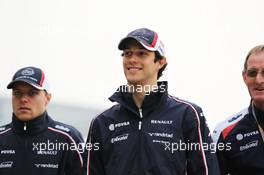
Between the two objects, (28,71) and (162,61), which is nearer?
(162,61)

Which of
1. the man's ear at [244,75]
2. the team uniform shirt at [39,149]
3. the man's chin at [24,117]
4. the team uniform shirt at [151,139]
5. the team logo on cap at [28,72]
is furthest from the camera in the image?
the team logo on cap at [28,72]

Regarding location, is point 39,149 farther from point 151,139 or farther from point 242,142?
point 242,142

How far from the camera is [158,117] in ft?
12.5

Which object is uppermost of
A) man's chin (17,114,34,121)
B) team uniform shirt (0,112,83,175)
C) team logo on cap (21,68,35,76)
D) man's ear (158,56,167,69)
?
man's ear (158,56,167,69)

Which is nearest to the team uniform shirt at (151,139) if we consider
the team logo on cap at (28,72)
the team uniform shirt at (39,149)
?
the team uniform shirt at (39,149)

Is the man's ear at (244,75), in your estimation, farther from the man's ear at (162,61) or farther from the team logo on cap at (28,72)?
the team logo on cap at (28,72)

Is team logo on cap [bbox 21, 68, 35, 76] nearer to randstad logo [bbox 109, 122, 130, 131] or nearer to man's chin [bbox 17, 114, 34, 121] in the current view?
man's chin [bbox 17, 114, 34, 121]

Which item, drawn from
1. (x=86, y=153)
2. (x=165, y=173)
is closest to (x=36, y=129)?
(x=86, y=153)

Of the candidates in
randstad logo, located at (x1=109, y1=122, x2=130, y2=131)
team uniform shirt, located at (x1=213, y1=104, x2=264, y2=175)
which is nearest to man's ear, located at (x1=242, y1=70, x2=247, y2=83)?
team uniform shirt, located at (x1=213, y1=104, x2=264, y2=175)

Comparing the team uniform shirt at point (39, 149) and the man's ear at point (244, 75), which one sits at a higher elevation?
the man's ear at point (244, 75)

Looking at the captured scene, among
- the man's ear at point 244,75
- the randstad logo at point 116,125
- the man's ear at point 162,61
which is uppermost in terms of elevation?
the man's ear at point 162,61

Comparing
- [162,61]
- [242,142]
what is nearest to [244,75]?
[242,142]

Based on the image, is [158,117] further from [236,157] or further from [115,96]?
[236,157]

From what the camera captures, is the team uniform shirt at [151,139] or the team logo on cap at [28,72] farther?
the team logo on cap at [28,72]
